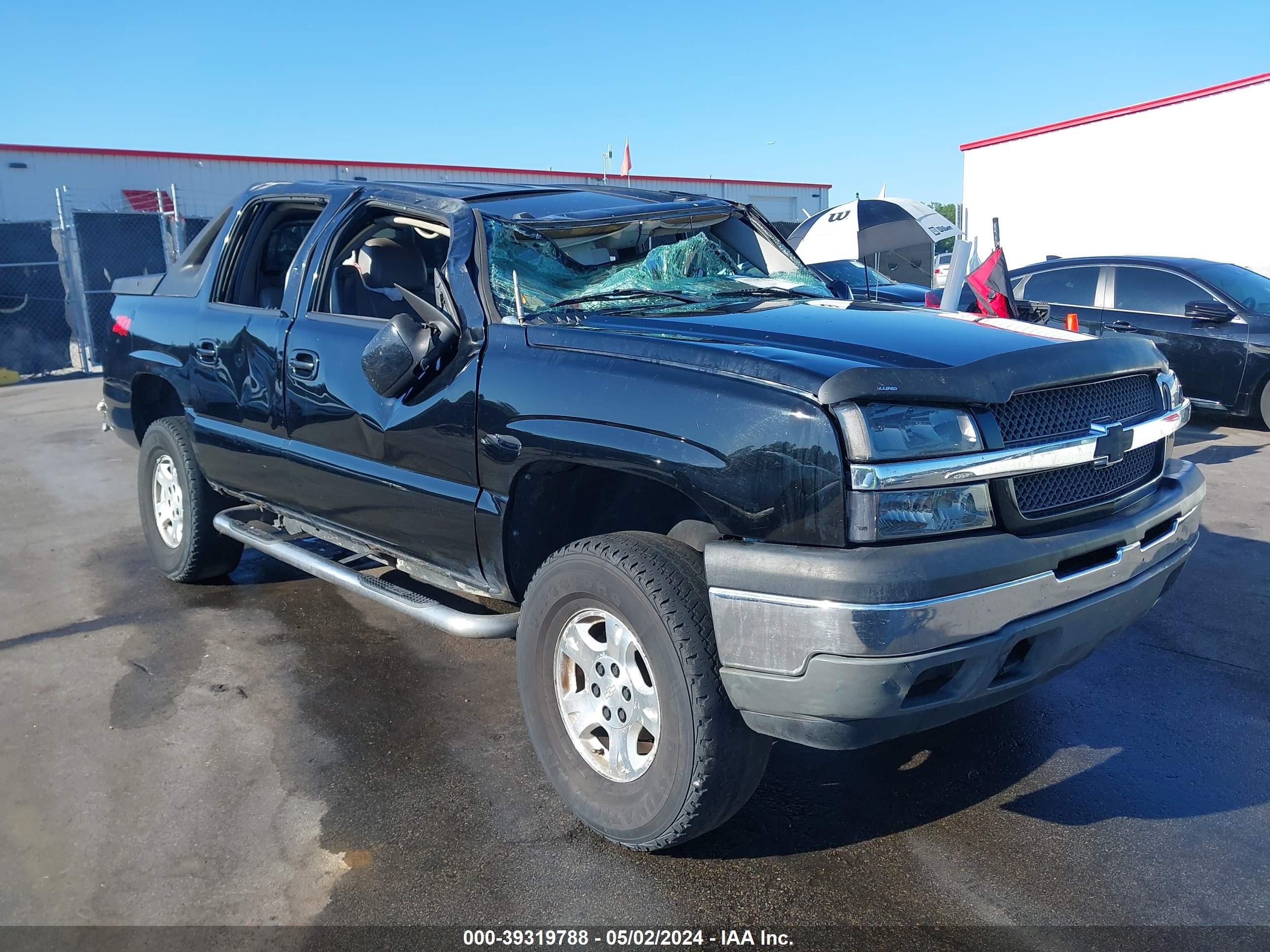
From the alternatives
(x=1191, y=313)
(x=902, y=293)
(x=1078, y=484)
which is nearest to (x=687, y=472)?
(x=1078, y=484)

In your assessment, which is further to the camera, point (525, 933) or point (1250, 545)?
point (1250, 545)

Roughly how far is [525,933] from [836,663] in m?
1.05

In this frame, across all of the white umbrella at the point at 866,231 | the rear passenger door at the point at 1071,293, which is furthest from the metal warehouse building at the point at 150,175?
the rear passenger door at the point at 1071,293

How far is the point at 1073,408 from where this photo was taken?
2.83 m

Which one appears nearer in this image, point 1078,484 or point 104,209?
point 1078,484

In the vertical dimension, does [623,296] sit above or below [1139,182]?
below

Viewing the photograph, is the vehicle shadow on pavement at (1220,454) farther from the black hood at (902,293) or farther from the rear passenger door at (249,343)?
the rear passenger door at (249,343)

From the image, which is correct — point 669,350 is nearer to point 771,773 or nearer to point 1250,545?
point 771,773

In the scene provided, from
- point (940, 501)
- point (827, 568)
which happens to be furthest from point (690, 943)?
point (940, 501)

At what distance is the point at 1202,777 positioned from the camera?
3264mm

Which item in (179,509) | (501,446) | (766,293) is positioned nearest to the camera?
(501,446)

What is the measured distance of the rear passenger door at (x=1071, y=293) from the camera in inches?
376

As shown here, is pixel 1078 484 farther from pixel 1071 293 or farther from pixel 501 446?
pixel 1071 293

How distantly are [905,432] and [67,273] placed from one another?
15521 millimetres
